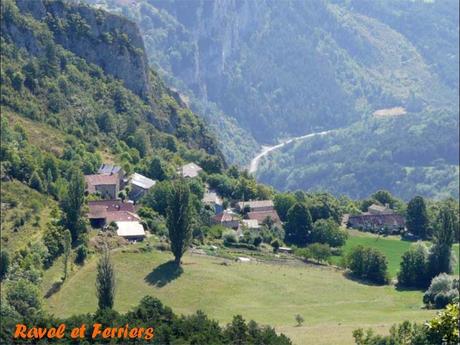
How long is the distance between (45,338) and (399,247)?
216 ft

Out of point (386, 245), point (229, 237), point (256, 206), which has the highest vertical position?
point (256, 206)

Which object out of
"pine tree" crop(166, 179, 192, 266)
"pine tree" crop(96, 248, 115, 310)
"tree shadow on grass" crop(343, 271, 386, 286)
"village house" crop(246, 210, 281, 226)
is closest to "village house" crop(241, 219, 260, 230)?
"village house" crop(246, 210, 281, 226)

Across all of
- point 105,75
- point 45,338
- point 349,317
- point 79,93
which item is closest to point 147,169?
point 79,93

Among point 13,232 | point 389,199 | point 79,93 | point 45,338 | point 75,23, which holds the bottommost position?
point 45,338

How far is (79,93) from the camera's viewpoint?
13800 cm

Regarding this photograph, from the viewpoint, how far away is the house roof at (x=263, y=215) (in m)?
116

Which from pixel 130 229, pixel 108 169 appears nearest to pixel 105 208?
pixel 130 229

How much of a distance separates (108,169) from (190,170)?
52.1 ft

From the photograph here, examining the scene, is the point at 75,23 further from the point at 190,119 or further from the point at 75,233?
the point at 75,233

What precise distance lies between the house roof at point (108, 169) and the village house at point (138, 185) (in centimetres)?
205

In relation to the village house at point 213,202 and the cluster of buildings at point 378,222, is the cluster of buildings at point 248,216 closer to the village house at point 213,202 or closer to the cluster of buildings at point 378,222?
the village house at point 213,202

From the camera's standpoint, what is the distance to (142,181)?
11725 cm

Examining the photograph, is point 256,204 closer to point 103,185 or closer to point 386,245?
point 386,245

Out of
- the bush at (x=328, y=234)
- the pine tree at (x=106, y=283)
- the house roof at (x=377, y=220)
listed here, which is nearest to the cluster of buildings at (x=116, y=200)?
the bush at (x=328, y=234)
